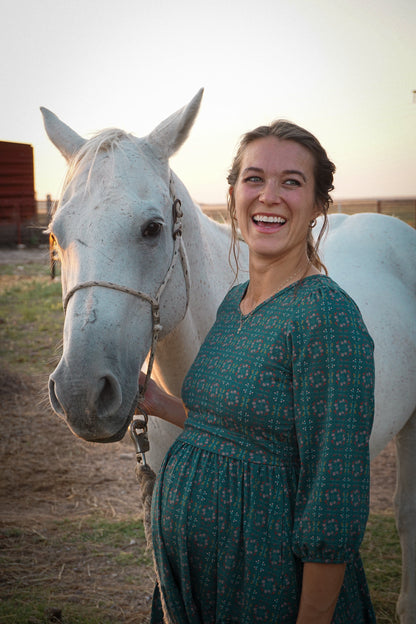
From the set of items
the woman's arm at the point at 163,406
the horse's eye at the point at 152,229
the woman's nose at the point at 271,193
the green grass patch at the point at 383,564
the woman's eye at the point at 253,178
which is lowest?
the green grass patch at the point at 383,564

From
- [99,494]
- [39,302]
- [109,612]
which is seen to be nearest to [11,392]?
[99,494]

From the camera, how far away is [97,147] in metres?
1.79

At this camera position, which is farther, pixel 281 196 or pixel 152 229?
pixel 152 229

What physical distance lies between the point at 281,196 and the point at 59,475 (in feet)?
13.3

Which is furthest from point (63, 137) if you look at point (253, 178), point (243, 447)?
point (243, 447)

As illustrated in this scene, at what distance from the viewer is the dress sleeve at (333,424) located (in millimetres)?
1146

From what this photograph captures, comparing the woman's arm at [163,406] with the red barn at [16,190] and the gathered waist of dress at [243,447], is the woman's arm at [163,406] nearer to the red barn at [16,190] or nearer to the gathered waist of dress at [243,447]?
the gathered waist of dress at [243,447]

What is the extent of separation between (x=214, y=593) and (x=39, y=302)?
9923mm

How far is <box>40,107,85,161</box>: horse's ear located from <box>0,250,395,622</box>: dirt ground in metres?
2.02

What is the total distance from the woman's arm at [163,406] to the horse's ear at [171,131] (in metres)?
0.90

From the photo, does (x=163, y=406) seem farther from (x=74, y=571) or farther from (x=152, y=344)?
(x=74, y=571)

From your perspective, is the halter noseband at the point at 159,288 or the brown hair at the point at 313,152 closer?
the brown hair at the point at 313,152

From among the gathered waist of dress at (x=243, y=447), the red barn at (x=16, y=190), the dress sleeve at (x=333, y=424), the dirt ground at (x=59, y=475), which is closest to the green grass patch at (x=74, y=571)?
the dirt ground at (x=59, y=475)

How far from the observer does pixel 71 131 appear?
6.72ft
